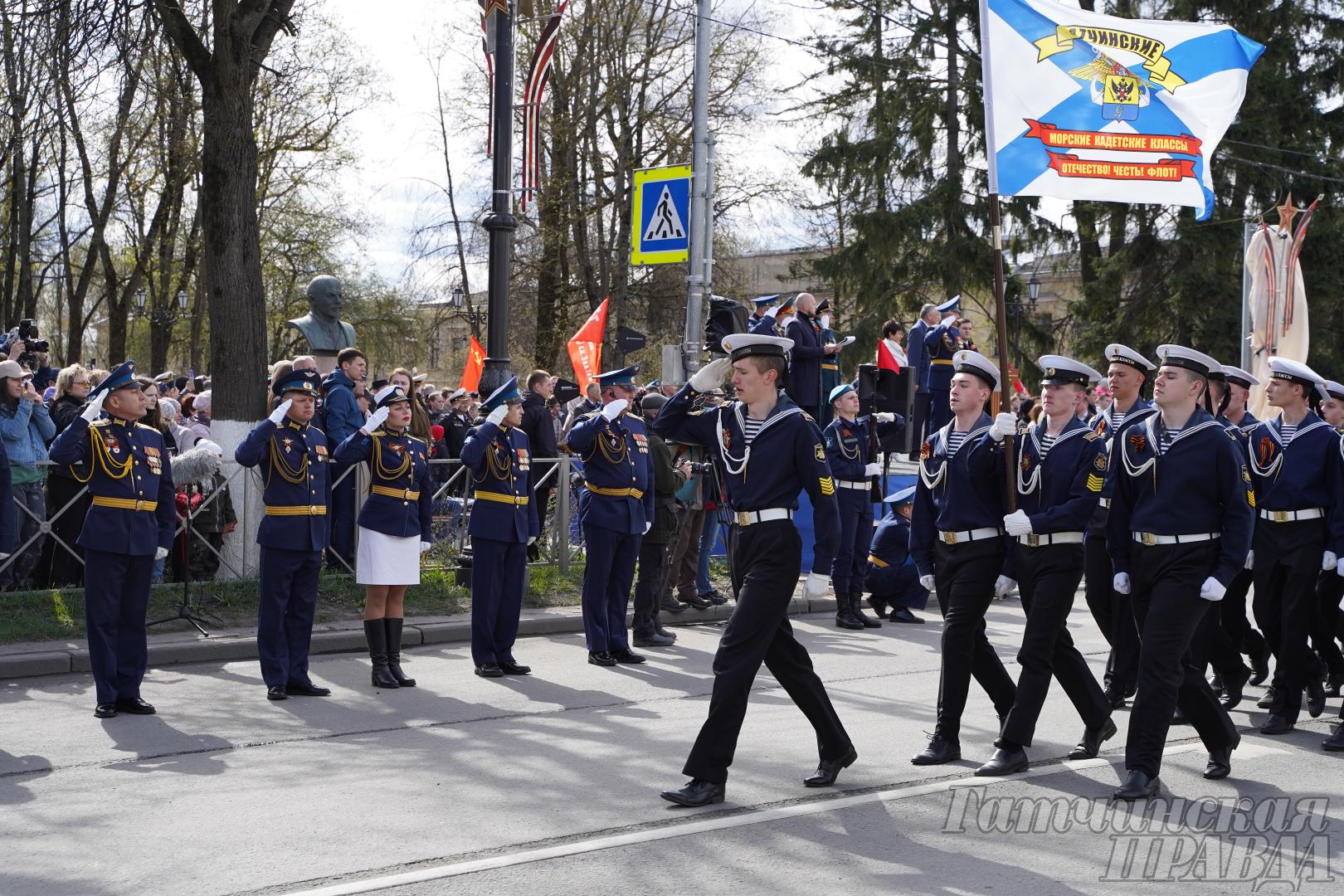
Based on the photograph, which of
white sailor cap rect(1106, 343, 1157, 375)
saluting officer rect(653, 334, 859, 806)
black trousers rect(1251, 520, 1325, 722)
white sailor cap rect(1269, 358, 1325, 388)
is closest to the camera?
saluting officer rect(653, 334, 859, 806)

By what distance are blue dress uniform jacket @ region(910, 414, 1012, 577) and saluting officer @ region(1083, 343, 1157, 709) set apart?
1.39 meters

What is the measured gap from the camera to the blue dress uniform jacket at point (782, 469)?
22.5ft

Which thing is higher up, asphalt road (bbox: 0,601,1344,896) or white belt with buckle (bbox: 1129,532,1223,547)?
white belt with buckle (bbox: 1129,532,1223,547)

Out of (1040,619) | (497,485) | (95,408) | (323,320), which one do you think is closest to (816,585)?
(1040,619)

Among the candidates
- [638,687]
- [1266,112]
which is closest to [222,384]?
[638,687]

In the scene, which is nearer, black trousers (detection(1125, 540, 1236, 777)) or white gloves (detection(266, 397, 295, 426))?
black trousers (detection(1125, 540, 1236, 777))

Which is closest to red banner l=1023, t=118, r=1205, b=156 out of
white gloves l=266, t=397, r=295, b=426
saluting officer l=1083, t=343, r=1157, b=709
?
saluting officer l=1083, t=343, r=1157, b=709

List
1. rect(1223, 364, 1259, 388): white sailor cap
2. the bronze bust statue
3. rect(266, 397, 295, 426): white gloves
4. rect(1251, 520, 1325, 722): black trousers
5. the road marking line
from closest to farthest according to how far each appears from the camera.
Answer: the road marking line
rect(1251, 520, 1325, 722): black trousers
rect(1223, 364, 1259, 388): white sailor cap
rect(266, 397, 295, 426): white gloves
the bronze bust statue

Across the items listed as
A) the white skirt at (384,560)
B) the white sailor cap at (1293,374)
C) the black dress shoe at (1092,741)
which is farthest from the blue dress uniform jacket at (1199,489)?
the white skirt at (384,560)

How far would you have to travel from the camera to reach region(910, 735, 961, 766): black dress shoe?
24.5ft

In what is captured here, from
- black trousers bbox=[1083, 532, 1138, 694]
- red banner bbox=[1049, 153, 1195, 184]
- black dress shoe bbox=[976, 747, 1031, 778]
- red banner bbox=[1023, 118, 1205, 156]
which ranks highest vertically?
red banner bbox=[1023, 118, 1205, 156]

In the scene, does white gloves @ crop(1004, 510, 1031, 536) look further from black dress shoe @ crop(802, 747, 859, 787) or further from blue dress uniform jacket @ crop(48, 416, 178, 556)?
blue dress uniform jacket @ crop(48, 416, 178, 556)

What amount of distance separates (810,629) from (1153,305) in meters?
21.0

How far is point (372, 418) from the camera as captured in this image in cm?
979
